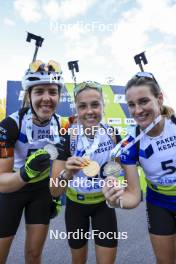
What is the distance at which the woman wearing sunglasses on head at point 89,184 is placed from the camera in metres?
2.97

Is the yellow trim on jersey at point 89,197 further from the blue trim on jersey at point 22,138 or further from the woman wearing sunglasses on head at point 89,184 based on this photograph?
the blue trim on jersey at point 22,138

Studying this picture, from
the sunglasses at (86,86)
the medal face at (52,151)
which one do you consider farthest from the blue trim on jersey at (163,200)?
the sunglasses at (86,86)

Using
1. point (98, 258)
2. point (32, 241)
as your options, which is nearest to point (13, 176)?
point (32, 241)

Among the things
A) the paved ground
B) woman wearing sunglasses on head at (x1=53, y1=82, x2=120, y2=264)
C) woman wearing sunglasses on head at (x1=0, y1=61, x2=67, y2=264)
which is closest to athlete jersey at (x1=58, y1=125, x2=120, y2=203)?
woman wearing sunglasses on head at (x1=53, y1=82, x2=120, y2=264)

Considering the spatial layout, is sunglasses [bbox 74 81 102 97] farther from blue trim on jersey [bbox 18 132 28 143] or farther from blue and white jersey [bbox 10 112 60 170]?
blue trim on jersey [bbox 18 132 28 143]

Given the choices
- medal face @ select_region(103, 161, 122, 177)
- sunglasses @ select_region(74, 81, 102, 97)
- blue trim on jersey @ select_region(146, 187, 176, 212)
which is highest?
sunglasses @ select_region(74, 81, 102, 97)

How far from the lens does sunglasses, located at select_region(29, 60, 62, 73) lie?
128 inches

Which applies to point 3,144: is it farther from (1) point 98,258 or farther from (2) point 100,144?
(1) point 98,258

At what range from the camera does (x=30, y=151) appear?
321 centimetres

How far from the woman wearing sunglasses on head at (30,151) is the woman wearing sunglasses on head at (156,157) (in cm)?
87

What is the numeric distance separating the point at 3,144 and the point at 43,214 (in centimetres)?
97

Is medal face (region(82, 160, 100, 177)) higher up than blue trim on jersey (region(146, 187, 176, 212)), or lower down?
higher up

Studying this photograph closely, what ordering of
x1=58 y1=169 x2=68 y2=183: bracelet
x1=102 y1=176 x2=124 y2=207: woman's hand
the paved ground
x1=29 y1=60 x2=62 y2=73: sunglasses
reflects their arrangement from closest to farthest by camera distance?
x1=102 y1=176 x2=124 y2=207: woman's hand, x1=58 y1=169 x2=68 y2=183: bracelet, x1=29 y1=60 x2=62 y2=73: sunglasses, the paved ground

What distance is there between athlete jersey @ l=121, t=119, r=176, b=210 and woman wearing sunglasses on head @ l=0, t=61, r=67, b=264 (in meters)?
0.86
